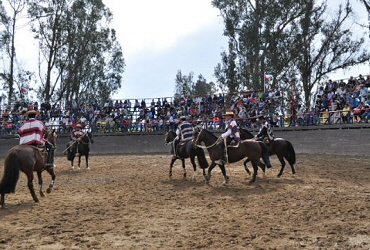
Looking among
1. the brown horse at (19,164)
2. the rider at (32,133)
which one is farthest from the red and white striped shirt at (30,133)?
the brown horse at (19,164)

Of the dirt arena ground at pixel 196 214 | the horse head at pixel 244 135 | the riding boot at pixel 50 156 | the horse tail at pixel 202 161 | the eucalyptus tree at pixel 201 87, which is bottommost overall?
the dirt arena ground at pixel 196 214

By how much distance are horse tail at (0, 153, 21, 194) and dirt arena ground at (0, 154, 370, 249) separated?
0.54m

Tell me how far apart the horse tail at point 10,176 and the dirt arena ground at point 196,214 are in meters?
0.54

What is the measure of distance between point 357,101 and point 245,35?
17509 mm

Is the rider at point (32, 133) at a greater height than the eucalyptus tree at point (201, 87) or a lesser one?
lesser

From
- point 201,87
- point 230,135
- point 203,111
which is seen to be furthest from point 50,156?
point 201,87

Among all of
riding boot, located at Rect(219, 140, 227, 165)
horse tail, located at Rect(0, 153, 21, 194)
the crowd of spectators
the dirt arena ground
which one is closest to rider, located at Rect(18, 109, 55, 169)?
horse tail, located at Rect(0, 153, 21, 194)

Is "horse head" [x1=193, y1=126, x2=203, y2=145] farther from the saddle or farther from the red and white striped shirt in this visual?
the red and white striped shirt

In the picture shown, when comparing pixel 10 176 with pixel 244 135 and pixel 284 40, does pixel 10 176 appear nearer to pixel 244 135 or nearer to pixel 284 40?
pixel 244 135

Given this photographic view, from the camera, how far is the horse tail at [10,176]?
9.41 metres

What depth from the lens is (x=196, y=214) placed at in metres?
8.80

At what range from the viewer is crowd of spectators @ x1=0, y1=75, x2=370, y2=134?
21406mm

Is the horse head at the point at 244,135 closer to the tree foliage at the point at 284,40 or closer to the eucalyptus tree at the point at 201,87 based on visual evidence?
the tree foliage at the point at 284,40

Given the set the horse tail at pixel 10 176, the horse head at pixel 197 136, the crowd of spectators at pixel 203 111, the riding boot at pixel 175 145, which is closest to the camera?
the horse tail at pixel 10 176
